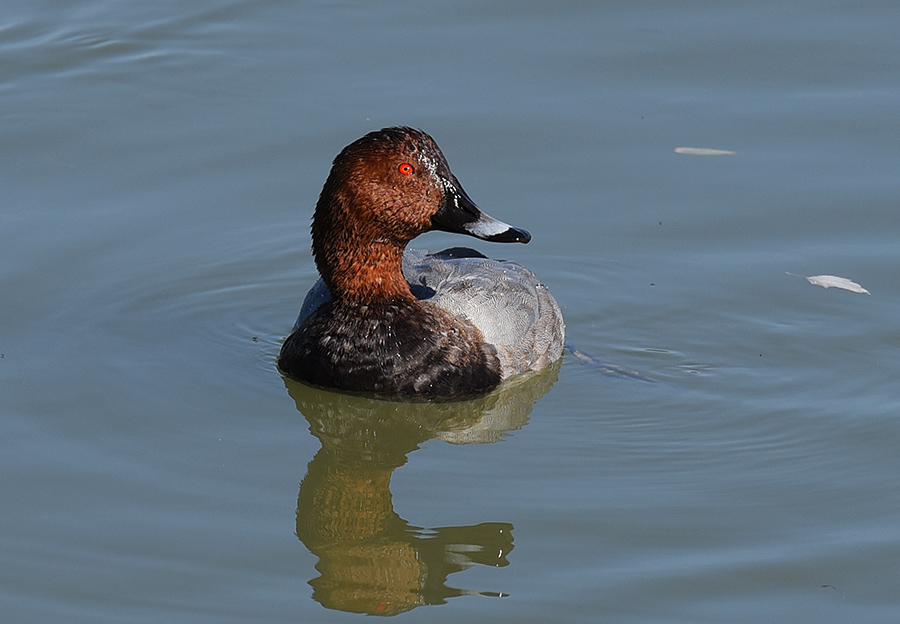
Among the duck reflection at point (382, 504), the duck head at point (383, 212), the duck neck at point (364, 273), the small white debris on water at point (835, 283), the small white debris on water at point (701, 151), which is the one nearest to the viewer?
the duck reflection at point (382, 504)

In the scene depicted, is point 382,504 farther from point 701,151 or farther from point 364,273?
point 701,151

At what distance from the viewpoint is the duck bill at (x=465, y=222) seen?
7441 mm

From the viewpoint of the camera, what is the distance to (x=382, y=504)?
652 centimetres

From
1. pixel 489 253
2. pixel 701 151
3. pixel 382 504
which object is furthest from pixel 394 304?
pixel 701 151

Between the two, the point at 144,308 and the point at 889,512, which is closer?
the point at 889,512

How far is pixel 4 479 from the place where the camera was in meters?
6.54

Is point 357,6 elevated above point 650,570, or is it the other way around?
point 357,6

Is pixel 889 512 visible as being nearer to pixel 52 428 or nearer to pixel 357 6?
pixel 52 428

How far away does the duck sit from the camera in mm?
7281

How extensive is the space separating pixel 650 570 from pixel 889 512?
1191mm

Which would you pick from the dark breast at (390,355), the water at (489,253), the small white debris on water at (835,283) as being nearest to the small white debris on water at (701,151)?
the water at (489,253)

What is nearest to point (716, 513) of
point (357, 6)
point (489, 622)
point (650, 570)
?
point (650, 570)

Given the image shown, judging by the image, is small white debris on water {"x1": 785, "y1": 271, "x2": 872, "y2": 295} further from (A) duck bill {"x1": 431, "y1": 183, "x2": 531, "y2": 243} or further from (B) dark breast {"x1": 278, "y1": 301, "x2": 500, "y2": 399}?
(B) dark breast {"x1": 278, "y1": 301, "x2": 500, "y2": 399}

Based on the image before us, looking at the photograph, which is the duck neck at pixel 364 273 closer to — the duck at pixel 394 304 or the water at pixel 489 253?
the duck at pixel 394 304
